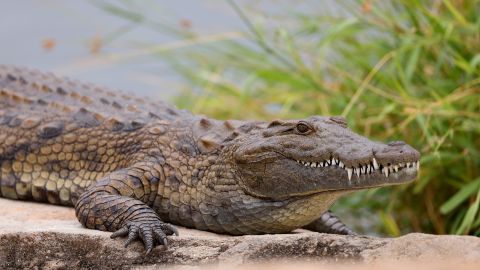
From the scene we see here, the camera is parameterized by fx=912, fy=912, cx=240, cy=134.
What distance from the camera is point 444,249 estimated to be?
367 centimetres

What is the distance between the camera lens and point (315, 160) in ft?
14.5

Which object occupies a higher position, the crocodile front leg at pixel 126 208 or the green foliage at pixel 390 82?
the green foliage at pixel 390 82

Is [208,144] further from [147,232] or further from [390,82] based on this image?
[390,82]

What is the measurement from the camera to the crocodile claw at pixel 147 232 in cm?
416

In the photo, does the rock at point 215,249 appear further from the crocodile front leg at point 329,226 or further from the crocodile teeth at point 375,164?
the crocodile front leg at point 329,226

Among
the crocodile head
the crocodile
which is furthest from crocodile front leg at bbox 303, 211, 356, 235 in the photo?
the crocodile head

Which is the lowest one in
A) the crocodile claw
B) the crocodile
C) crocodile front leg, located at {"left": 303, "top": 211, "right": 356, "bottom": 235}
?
crocodile front leg, located at {"left": 303, "top": 211, "right": 356, "bottom": 235}

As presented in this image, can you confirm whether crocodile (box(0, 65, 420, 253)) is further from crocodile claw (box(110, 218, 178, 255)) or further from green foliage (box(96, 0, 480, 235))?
green foliage (box(96, 0, 480, 235))

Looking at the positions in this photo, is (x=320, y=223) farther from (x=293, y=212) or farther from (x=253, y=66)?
(x=253, y=66)

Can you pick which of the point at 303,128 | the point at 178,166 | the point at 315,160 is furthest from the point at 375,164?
the point at 178,166

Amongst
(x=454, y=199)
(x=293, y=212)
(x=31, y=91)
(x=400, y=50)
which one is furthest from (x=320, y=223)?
(x=31, y=91)

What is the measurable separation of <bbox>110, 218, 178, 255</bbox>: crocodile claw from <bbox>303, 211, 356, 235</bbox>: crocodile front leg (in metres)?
1.14

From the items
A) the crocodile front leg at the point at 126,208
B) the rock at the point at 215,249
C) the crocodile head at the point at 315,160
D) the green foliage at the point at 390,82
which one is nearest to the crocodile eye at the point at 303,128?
the crocodile head at the point at 315,160

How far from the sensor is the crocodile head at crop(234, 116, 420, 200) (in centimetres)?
415
